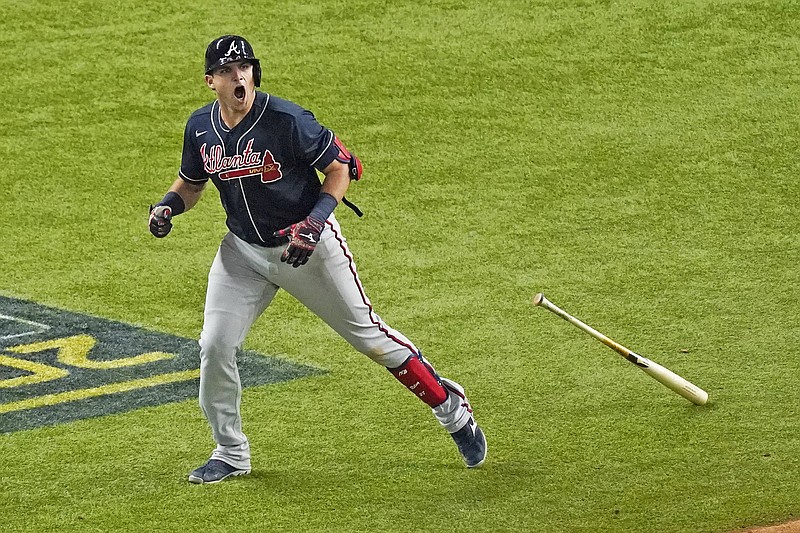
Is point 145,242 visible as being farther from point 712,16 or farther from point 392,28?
point 712,16

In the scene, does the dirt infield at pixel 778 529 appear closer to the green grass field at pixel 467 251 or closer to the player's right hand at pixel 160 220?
the green grass field at pixel 467 251

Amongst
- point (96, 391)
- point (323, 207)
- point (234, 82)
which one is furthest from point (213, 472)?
point (234, 82)

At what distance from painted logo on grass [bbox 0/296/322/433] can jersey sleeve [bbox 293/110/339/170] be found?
68.4 inches

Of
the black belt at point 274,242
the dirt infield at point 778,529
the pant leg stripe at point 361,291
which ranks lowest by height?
the dirt infield at point 778,529

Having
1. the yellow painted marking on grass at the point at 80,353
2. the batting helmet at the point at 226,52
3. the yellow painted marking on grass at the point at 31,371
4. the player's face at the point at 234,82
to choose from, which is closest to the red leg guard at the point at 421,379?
the player's face at the point at 234,82

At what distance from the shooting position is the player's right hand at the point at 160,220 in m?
5.32

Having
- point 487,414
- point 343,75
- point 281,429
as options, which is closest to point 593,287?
point 487,414

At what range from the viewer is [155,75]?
10.9m

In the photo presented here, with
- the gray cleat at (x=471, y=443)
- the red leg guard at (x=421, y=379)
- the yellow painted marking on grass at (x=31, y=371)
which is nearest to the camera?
the red leg guard at (x=421, y=379)

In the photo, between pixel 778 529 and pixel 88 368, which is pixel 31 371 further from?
pixel 778 529

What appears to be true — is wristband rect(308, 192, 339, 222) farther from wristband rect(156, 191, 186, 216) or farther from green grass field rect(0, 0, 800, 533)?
green grass field rect(0, 0, 800, 533)

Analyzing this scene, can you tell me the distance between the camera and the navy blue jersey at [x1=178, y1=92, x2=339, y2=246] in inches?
203

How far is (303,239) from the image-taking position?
5.02 meters

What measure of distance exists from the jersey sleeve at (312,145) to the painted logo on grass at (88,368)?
5.70ft
